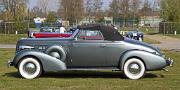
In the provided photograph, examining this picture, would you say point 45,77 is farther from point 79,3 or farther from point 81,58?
point 79,3

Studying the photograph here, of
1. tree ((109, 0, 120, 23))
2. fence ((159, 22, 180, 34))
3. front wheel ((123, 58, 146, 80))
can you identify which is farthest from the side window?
tree ((109, 0, 120, 23))

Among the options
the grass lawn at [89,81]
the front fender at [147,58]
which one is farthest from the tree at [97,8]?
the front fender at [147,58]

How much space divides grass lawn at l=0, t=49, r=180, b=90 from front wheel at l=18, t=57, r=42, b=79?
0.60 feet

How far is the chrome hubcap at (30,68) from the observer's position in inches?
459

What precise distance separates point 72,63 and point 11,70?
3124 millimetres

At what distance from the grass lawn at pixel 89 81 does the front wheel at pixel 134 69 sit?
0.60 feet

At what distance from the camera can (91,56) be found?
38.4 ft

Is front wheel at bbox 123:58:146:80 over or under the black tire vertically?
under

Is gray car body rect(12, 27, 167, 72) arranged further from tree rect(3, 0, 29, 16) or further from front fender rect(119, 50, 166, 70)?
tree rect(3, 0, 29, 16)

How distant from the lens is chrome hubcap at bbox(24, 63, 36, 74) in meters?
11.7

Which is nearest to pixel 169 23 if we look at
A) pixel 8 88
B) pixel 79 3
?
pixel 79 3

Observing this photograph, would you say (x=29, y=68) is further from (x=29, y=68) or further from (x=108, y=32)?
(x=108, y=32)

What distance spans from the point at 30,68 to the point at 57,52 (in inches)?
34.0

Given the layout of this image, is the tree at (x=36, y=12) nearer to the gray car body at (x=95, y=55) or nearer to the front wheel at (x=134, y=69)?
the gray car body at (x=95, y=55)
